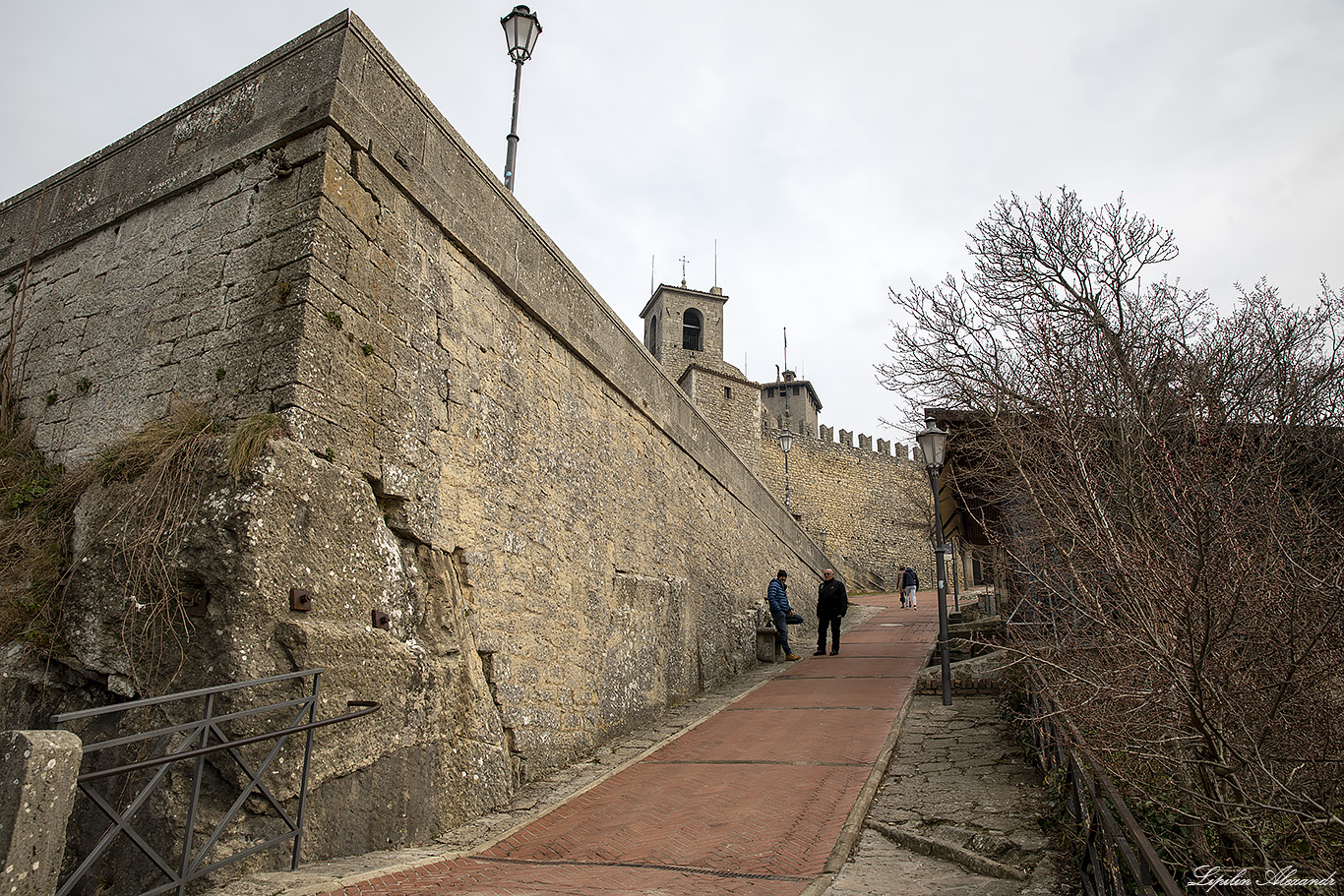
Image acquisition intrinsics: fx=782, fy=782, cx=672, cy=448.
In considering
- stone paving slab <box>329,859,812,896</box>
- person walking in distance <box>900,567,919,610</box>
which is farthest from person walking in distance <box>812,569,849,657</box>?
person walking in distance <box>900,567,919,610</box>

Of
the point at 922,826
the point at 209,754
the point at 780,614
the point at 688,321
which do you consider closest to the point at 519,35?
the point at 209,754

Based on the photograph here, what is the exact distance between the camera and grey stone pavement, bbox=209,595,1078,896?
3.80 m

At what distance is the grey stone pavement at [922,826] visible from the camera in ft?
12.5

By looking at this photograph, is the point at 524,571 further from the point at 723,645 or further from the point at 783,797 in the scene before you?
the point at 723,645

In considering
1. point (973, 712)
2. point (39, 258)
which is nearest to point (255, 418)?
point (39, 258)

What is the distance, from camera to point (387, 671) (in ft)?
14.1

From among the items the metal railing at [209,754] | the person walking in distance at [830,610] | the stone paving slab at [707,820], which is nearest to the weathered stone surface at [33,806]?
the metal railing at [209,754]

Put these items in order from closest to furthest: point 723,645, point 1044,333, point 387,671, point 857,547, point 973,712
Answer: point 387,671, point 1044,333, point 973,712, point 723,645, point 857,547

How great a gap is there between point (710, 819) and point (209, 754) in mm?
2879

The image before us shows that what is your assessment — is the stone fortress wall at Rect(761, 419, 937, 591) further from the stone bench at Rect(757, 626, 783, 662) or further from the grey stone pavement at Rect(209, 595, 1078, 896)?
the grey stone pavement at Rect(209, 595, 1078, 896)

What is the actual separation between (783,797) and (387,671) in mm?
2759

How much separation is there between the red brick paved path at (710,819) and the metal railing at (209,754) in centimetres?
53

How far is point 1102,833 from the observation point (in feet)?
10.7

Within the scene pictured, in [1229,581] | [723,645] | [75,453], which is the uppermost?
[75,453]
